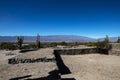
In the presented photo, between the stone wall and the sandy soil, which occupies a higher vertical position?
the stone wall

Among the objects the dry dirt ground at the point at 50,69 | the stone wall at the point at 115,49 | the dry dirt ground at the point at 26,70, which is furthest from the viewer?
the stone wall at the point at 115,49

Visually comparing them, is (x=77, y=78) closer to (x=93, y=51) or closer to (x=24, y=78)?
(x=24, y=78)

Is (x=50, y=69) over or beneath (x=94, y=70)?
over

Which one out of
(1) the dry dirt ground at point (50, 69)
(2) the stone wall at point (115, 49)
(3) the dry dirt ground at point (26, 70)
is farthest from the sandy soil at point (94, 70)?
(2) the stone wall at point (115, 49)

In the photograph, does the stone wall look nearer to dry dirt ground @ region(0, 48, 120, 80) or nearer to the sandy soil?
the sandy soil

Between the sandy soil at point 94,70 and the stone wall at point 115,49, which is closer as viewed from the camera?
the sandy soil at point 94,70

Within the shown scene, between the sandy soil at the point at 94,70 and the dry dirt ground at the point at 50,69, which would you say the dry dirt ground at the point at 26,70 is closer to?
the dry dirt ground at the point at 50,69

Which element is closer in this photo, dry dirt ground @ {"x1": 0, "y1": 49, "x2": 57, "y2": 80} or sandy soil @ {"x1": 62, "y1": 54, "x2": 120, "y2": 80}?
dry dirt ground @ {"x1": 0, "y1": 49, "x2": 57, "y2": 80}

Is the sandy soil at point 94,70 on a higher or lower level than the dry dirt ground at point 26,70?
lower

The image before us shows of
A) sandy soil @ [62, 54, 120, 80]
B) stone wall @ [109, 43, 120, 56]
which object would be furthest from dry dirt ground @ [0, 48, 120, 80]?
stone wall @ [109, 43, 120, 56]

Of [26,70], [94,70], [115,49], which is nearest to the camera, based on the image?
[26,70]

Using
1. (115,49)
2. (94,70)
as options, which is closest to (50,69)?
(94,70)

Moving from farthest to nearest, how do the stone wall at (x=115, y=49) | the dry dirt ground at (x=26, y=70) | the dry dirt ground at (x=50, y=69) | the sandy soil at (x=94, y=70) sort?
the stone wall at (x=115, y=49) < the sandy soil at (x=94, y=70) < the dry dirt ground at (x=50, y=69) < the dry dirt ground at (x=26, y=70)

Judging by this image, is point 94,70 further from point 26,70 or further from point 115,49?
point 115,49
